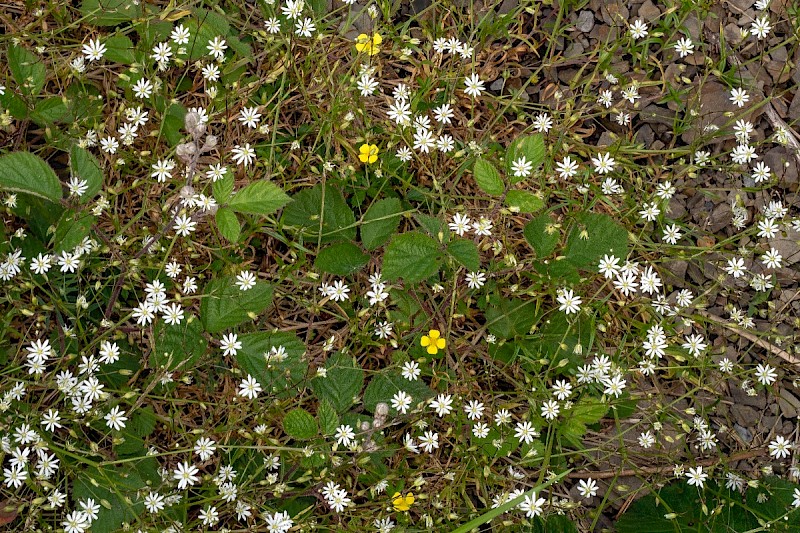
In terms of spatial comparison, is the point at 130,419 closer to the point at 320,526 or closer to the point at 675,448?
the point at 320,526

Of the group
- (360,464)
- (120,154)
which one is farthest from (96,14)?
(360,464)

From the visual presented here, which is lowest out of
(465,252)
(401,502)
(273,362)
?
(401,502)

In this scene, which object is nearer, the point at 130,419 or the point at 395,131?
the point at 130,419

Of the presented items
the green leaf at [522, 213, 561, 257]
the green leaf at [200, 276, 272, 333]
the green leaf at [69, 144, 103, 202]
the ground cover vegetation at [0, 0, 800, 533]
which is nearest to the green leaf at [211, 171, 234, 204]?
the ground cover vegetation at [0, 0, 800, 533]

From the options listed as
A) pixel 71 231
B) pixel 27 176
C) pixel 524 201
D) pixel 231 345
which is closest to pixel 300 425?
pixel 231 345

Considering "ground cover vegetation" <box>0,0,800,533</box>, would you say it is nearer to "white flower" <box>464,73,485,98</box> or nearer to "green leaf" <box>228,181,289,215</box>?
"green leaf" <box>228,181,289,215</box>

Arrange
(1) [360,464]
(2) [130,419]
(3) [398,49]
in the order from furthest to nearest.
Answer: (3) [398,49]
(2) [130,419]
(1) [360,464]

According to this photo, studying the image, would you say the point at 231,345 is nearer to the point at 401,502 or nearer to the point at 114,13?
the point at 401,502
